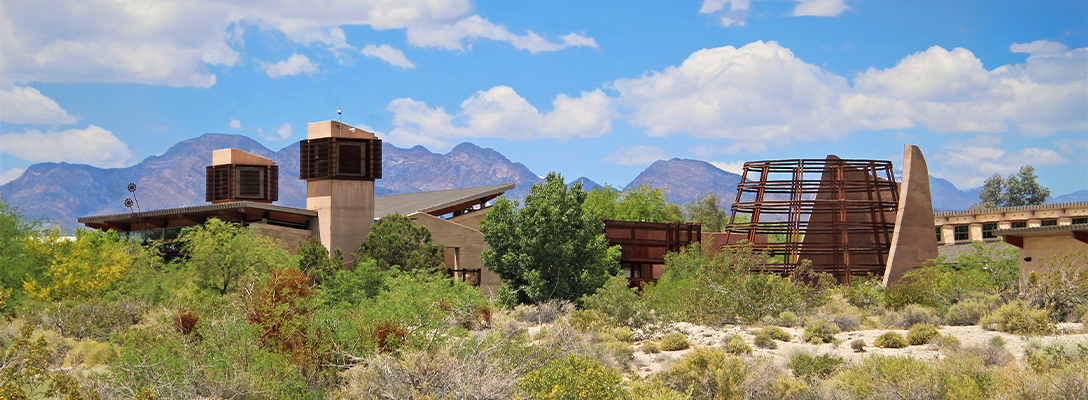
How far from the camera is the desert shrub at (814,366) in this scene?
17.0 m

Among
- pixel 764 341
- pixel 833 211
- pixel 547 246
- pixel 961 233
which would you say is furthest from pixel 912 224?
pixel 961 233

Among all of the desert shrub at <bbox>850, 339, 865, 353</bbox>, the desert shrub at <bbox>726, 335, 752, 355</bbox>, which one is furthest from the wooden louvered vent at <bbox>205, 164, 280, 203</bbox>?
the desert shrub at <bbox>850, 339, 865, 353</bbox>

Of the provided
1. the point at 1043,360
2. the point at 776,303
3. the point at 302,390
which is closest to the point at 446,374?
the point at 302,390

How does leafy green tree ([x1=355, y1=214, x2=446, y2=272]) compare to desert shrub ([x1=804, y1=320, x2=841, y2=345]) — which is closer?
desert shrub ([x1=804, y1=320, x2=841, y2=345])

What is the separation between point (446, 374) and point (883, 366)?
324 inches

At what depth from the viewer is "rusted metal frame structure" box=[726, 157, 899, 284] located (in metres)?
39.8

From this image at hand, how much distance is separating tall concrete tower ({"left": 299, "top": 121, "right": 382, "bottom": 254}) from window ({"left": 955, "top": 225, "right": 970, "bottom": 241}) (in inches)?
1803

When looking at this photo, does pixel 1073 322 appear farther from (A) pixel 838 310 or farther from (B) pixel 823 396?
(B) pixel 823 396

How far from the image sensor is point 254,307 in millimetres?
17953

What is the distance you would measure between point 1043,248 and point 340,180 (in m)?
28.6

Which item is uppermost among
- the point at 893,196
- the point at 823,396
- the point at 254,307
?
the point at 893,196

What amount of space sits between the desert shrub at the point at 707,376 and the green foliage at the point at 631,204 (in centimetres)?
5225

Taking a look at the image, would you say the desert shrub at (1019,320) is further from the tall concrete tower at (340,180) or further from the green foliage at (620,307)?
the tall concrete tower at (340,180)

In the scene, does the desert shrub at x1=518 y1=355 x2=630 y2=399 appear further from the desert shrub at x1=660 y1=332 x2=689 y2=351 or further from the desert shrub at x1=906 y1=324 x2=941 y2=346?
the desert shrub at x1=906 y1=324 x2=941 y2=346
